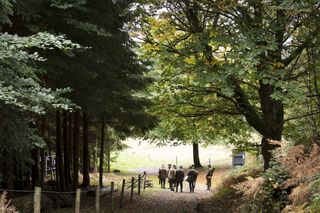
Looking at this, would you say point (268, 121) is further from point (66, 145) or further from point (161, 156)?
point (161, 156)

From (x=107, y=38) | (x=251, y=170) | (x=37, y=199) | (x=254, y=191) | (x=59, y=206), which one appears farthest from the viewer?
(x=251, y=170)

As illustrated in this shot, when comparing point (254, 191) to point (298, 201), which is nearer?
→ point (298, 201)

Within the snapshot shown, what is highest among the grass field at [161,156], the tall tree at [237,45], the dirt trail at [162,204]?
the tall tree at [237,45]

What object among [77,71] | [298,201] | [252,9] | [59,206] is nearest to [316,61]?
[252,9]

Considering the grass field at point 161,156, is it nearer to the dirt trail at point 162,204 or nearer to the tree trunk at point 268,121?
the dirt trail at point 162,204

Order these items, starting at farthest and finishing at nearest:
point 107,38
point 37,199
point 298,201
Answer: point 107,38 → point 37,199 → point 298,201

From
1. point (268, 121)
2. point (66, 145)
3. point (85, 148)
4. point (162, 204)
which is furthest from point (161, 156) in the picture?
point (268, 121)

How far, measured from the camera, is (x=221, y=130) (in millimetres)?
17844

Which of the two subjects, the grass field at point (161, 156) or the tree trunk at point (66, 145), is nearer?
the tree trunk at point (66, 145)

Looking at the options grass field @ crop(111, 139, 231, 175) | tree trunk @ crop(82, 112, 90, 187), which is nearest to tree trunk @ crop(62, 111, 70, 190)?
tree trunk @ crop(82, 112, 90, 187)

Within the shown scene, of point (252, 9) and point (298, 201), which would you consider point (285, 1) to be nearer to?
point (252, 9)

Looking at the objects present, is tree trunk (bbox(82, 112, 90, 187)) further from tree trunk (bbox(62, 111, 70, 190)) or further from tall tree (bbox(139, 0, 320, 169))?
tall tree (bbox(139, 0, 320, 169))

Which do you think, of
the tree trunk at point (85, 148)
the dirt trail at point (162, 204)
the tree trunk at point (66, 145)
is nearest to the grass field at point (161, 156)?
the tree trunk at point (85, 148)

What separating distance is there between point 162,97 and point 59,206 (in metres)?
5.44
